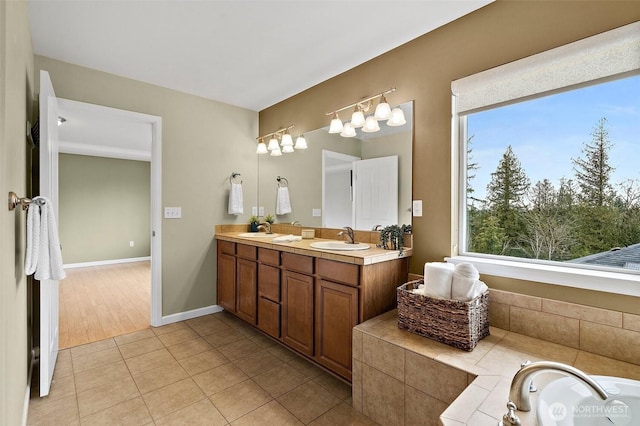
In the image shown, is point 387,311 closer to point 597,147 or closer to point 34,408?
point 597,147

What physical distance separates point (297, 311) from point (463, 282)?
1.21m

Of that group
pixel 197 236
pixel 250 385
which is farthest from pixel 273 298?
pixel 197 236

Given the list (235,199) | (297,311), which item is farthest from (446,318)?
(235,199)

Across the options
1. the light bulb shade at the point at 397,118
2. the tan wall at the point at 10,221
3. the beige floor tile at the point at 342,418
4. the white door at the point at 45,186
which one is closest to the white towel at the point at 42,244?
the tan wall at the point at 10,221

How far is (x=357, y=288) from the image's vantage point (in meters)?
1.85

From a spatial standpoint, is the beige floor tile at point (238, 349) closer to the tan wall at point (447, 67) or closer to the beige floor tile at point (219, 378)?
the beige floor tile at point (219, 378)

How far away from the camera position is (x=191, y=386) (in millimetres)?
2014

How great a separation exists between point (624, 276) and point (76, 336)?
4.04 metres

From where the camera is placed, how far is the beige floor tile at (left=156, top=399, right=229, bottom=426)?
5.50 feet

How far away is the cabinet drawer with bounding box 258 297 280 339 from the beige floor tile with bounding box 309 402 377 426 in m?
0.85

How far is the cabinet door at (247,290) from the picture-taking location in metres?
2.75

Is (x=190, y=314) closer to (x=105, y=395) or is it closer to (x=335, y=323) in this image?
(x=105, y=395)

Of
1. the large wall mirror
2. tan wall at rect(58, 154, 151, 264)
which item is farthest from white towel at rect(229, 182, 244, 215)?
tan wall at rect(58, 154, 151, 264)

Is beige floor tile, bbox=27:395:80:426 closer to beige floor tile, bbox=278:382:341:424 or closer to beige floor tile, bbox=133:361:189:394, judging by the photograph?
beige floor tile, bbox=133:361:189:394
